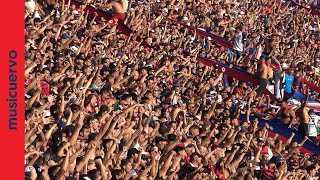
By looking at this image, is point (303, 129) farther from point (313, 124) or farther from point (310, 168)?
point (310, 168)

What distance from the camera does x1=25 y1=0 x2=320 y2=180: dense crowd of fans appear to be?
9039mm

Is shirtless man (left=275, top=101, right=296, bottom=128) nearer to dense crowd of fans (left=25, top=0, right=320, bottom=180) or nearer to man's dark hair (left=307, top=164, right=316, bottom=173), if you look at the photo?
dense crowd of fans (left=25, top=0, right=320, bottom=180)

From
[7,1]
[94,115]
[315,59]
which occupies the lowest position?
[315,59]

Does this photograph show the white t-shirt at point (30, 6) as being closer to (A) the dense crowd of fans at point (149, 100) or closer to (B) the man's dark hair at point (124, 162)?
(A) the dense crowd of fans at point (149, 100)

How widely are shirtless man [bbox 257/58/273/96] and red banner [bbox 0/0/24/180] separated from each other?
41.2ft

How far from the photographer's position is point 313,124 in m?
15.5

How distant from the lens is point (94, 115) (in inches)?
398

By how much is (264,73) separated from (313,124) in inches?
89.1

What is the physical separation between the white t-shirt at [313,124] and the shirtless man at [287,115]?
365mm

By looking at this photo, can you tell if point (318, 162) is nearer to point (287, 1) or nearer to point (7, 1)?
point (7, 1)

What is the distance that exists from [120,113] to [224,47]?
971 centimetres

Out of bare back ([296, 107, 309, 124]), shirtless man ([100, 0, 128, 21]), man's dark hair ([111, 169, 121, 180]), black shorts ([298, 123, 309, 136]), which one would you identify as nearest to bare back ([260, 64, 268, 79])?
bare back ([296, 107, 309, 124])

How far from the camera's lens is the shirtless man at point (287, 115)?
15448 mm

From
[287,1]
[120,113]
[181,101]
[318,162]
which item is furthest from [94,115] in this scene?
[287,1]
